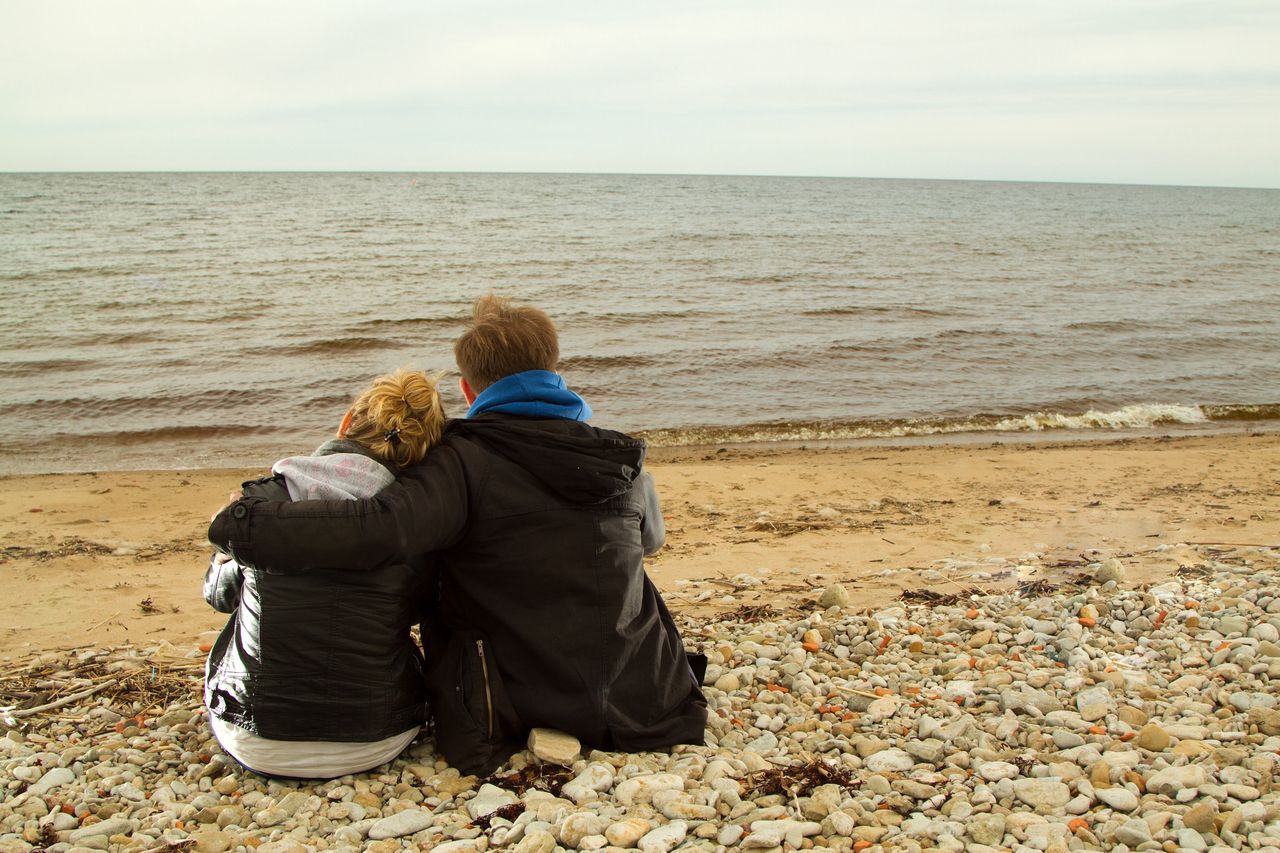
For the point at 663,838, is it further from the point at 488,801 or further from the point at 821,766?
the point at 821,766

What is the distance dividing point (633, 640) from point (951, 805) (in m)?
1.25

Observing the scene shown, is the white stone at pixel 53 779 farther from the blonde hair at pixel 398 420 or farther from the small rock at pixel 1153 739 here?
the small rock at pixel 1153 739

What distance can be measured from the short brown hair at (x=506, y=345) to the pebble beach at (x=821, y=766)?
1.42m

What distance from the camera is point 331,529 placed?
2.96 metres

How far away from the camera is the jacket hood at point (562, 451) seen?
10.8 feet

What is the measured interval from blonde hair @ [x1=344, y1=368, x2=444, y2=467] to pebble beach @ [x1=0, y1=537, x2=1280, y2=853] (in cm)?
122

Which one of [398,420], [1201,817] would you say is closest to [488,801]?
[398,420]

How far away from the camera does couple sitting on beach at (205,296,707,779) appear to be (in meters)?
3.16

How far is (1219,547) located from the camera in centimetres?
698

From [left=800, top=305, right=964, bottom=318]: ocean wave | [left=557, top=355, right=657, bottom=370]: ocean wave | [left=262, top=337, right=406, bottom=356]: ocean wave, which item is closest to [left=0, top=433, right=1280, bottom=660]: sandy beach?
[left=557, top=355, right=657, bottom=370]: ocean wave

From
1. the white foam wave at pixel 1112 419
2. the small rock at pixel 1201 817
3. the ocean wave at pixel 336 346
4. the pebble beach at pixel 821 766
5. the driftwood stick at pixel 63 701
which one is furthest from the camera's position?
the ocean wave at pixel 336 346

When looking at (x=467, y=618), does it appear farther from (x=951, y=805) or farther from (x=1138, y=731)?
(x=1138, y=731)

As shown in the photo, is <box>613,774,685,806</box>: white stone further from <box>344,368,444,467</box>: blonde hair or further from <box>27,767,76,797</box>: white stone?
<box>27,767,76,797</box>: white stone

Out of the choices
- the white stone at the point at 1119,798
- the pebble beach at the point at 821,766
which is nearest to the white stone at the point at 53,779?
the pebble beach at the point at 821,766
